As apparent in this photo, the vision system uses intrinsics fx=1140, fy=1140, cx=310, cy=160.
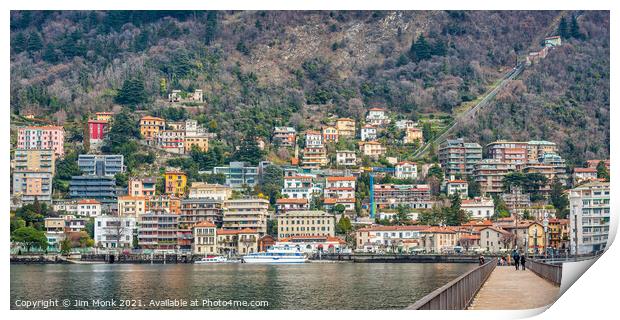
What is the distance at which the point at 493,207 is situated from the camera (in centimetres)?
3991

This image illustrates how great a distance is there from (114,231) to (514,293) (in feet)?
89.9

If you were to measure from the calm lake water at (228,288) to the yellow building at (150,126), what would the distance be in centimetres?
2019

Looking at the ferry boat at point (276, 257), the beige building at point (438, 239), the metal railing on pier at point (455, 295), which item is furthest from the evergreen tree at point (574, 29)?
the metal railing on pier at point (455, 295)

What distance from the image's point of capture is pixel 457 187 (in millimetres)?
42250

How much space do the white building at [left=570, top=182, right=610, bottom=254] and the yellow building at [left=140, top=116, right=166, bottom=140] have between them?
801 inches

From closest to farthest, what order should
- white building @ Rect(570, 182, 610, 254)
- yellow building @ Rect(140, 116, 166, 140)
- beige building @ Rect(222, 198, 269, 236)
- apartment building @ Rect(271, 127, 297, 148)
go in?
white building @ Rect(570, 182, 610, 254) < beige building @ Rect(222, 198, 269, 236) < yellow building @ Rect(140, 116, 166, 140) < apartment building @ Rect(271, 127, 297, 148)

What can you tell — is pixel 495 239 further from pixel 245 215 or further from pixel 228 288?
pixel 228 288

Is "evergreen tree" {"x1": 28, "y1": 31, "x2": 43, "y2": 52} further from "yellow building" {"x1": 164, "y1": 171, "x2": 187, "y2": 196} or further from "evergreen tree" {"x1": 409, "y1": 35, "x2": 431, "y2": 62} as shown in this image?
"evergreen tree" {"x1": 409, "y1": 35, "x2": 431, "y2": 62}

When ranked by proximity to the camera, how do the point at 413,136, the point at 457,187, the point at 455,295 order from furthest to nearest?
1. the point at 413,136
2. the point at 457,187
3. the point at 455,295

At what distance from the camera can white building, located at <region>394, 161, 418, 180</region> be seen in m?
43.3

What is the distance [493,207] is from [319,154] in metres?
9.48

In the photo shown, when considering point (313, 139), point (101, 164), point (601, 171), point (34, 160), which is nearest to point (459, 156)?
point (313, 139)

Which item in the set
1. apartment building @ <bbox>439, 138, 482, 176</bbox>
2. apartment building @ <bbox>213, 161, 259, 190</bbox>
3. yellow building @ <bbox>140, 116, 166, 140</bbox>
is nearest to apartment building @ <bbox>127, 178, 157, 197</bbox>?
apartment building @ <bbox>213, 161, 259, 190</bbox>

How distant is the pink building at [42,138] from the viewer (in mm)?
41938
